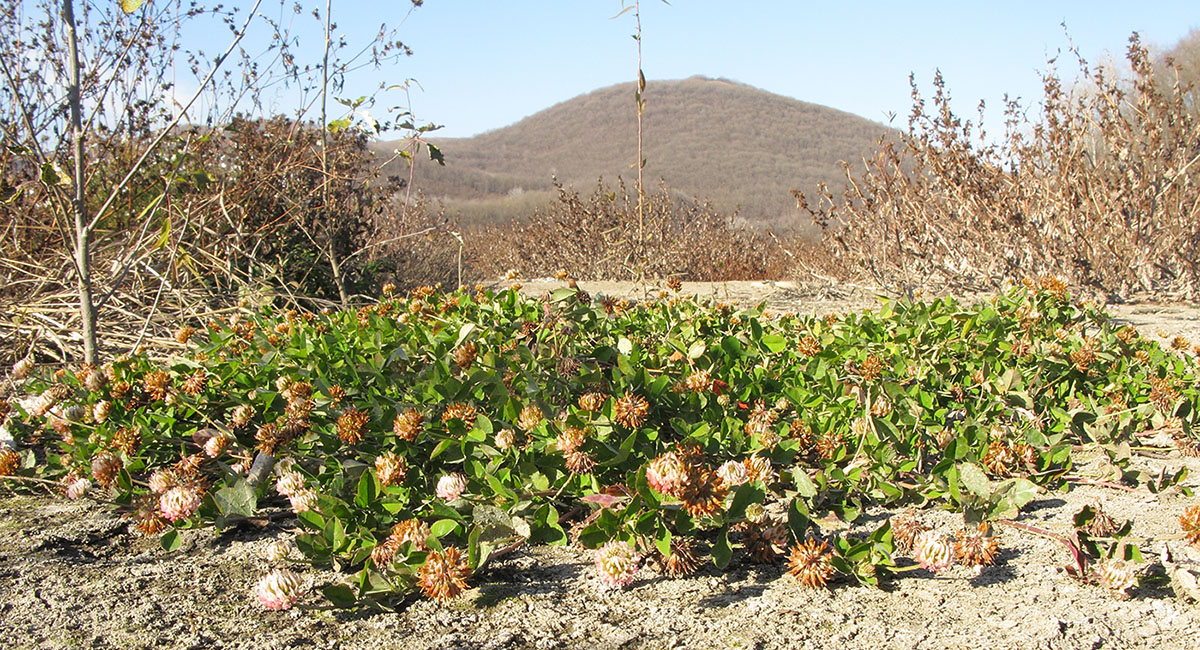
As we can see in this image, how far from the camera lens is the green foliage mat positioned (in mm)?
1513

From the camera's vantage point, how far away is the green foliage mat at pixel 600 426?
151cm

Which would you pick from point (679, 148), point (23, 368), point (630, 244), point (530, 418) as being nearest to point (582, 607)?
point (530, 418)

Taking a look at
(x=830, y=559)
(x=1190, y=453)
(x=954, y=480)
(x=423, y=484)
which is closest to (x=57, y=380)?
(x=423, y=484)

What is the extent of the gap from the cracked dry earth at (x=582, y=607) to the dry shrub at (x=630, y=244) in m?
6.07

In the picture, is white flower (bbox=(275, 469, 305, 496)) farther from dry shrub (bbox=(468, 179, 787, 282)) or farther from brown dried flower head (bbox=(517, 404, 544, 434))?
dry shrub (bbox=(468, 179, 787, 282))

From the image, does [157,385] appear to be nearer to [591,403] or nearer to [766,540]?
[591,403]

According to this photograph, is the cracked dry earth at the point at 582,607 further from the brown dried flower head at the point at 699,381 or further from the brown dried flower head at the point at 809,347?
the brown dried flower head at the point at 809,347

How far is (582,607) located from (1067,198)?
181 inches

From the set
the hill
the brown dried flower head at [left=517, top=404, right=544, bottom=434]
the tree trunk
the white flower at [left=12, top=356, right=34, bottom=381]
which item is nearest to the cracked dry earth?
the brown dried flower head at [left=517, top=404, right=544, bottom=434]

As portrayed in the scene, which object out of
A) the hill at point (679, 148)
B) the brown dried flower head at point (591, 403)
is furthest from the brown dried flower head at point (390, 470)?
the hill at point (679, 148)

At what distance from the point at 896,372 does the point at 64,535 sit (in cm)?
201

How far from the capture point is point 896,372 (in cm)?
220

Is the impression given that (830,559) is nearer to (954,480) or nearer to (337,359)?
(954,480)

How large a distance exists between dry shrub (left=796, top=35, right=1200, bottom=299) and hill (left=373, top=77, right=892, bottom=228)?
89.9 ft
